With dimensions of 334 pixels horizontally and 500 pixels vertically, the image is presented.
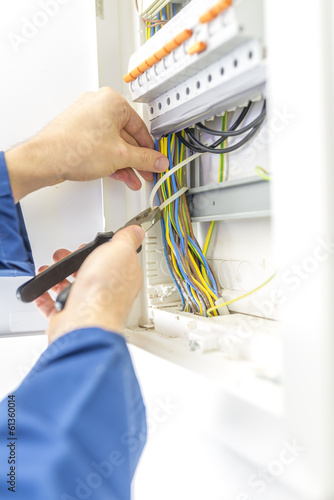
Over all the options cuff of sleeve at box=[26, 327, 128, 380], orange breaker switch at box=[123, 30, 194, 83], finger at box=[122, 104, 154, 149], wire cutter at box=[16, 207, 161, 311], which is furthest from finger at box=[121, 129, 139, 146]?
cuff of sleeve at box=[26, 327, 128, 380]

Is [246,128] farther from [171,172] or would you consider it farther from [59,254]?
[59,254]

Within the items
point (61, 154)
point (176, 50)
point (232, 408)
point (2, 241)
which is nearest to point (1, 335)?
point (2, 241)

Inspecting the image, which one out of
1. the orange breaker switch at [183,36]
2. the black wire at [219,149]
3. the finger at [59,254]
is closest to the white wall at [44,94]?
the finger at [59,254]

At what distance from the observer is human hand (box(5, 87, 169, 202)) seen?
0.84 meters

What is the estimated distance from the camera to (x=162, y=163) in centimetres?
92

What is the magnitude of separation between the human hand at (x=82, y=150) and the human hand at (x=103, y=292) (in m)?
0.25

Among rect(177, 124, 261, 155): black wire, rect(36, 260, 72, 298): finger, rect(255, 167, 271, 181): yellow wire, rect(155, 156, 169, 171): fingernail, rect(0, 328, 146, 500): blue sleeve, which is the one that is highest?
rect(177, 124, 261, 155): black wire

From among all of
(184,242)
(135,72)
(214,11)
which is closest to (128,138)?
(135,72)

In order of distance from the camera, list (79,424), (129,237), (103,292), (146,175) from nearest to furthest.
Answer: (79,424) → (103,292) → (129,237) → (146,175)

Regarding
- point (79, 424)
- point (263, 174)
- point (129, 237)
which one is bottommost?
point (79, 424)

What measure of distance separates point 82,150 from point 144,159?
0.42 feet

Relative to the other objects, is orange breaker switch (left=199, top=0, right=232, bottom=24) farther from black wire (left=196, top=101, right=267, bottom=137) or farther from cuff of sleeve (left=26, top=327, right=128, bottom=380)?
cuff of sleeve (left=26, top=327, right=128, bottom=380)

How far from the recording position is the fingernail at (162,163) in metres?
0.92

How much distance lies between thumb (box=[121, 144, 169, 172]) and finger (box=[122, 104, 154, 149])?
0.14 feet
